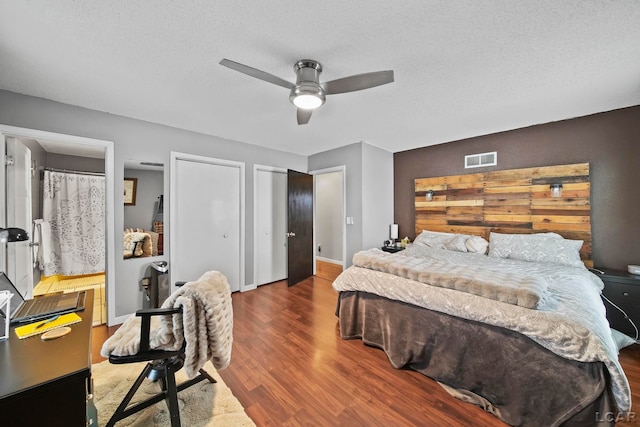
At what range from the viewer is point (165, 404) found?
5.50ft

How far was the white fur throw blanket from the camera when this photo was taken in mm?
1385

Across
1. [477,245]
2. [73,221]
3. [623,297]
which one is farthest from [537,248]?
[73,221]

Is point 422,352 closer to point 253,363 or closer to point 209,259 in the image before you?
point 253,363

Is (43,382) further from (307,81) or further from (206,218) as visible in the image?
(206,218)

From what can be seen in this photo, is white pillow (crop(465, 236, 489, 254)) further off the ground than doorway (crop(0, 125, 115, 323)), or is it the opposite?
doorway (crop(0, 125, 115, 323))

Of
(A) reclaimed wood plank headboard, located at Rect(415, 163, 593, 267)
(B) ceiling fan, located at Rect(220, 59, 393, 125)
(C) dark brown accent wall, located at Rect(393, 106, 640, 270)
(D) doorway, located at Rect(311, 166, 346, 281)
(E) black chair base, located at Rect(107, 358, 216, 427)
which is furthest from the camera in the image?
(D) doorway, located at Rect(311, 166, 346, 281)

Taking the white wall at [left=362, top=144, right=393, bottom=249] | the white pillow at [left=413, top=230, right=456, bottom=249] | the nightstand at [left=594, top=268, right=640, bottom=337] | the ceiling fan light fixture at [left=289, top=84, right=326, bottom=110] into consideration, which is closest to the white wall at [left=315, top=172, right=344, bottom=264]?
the white wall at [left=362, top=144, right=393, bottom=249]

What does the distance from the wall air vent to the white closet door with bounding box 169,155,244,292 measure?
3708 millimetres

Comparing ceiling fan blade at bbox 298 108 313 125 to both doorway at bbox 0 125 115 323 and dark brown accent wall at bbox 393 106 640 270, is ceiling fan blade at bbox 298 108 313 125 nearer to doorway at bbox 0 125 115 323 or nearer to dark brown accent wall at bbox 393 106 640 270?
doorway at bbox 0 125 115 323

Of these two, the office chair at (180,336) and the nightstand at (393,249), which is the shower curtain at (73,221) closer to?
the office chair at (180,336)

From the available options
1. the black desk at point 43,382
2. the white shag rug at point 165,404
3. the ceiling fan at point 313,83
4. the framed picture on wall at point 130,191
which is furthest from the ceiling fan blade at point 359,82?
the framed picture on wall at point 130,191

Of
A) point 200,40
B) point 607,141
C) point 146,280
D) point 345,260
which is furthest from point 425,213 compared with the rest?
point 146,280

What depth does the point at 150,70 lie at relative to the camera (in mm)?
1994

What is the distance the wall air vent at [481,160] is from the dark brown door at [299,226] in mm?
2758
